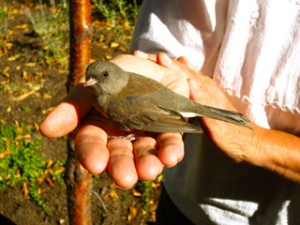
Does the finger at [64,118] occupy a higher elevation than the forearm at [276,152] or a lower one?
higher

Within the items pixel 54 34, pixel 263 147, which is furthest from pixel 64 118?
pixel 54 34

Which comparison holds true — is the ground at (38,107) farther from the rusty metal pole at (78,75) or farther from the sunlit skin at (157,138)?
the sunlit skin at (157,138)

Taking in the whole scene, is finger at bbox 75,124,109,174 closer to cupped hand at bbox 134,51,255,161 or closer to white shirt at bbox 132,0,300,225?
cupped hand at bbox 134,51,255,161

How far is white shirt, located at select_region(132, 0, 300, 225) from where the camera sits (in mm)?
2078

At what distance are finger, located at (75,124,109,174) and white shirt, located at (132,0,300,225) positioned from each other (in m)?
0.70

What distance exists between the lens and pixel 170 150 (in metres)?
1.91

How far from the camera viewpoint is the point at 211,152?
2434mm

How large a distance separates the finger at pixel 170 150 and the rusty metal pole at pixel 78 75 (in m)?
0.74

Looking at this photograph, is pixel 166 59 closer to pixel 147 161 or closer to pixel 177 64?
pixel 177 64

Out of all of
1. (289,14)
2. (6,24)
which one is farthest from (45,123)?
(6,24)

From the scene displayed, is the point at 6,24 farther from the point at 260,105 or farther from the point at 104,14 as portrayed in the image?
the point at 260,105

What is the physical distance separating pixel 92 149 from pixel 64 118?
268 millimetres

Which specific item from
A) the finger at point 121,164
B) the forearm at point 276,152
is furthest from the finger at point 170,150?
the forearm at point 276,152

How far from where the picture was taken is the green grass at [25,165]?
4.02 metres
